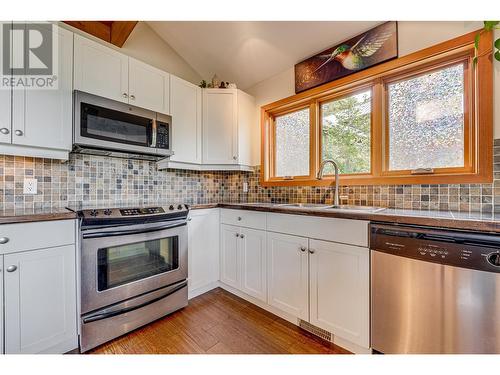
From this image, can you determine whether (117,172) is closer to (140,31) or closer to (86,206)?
(86,206)

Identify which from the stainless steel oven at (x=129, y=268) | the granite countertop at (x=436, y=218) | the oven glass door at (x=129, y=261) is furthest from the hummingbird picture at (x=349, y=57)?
the oven glass door at (x=129, y=261)

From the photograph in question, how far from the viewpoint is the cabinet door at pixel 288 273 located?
5.20 ft

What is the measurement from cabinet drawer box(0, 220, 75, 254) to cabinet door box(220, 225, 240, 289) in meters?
1.20

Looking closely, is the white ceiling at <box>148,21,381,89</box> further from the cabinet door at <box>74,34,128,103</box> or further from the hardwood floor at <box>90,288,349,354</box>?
the hardwood floor at <box>90,288,349,354</box>

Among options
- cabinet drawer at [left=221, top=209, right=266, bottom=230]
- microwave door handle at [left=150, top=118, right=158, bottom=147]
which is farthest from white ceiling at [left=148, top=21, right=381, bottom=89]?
cabinet drawer at [left=221, top=209, right=266, bottom=230]

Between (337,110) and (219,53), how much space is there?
147cm

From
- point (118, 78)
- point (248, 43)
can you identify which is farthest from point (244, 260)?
point (248, 43)

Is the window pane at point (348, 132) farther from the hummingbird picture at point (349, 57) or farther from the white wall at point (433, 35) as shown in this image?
the white wall at point (433, 35)

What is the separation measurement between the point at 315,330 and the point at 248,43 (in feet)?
8.73

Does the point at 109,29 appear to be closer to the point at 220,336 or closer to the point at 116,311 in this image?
the point at 116,311

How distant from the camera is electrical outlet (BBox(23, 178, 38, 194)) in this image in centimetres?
161

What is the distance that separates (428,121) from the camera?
1629mm

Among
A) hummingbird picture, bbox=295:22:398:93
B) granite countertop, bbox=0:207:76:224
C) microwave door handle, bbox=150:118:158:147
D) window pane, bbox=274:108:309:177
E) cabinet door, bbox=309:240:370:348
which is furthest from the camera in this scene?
window pane, bbox=274:108:309:177
